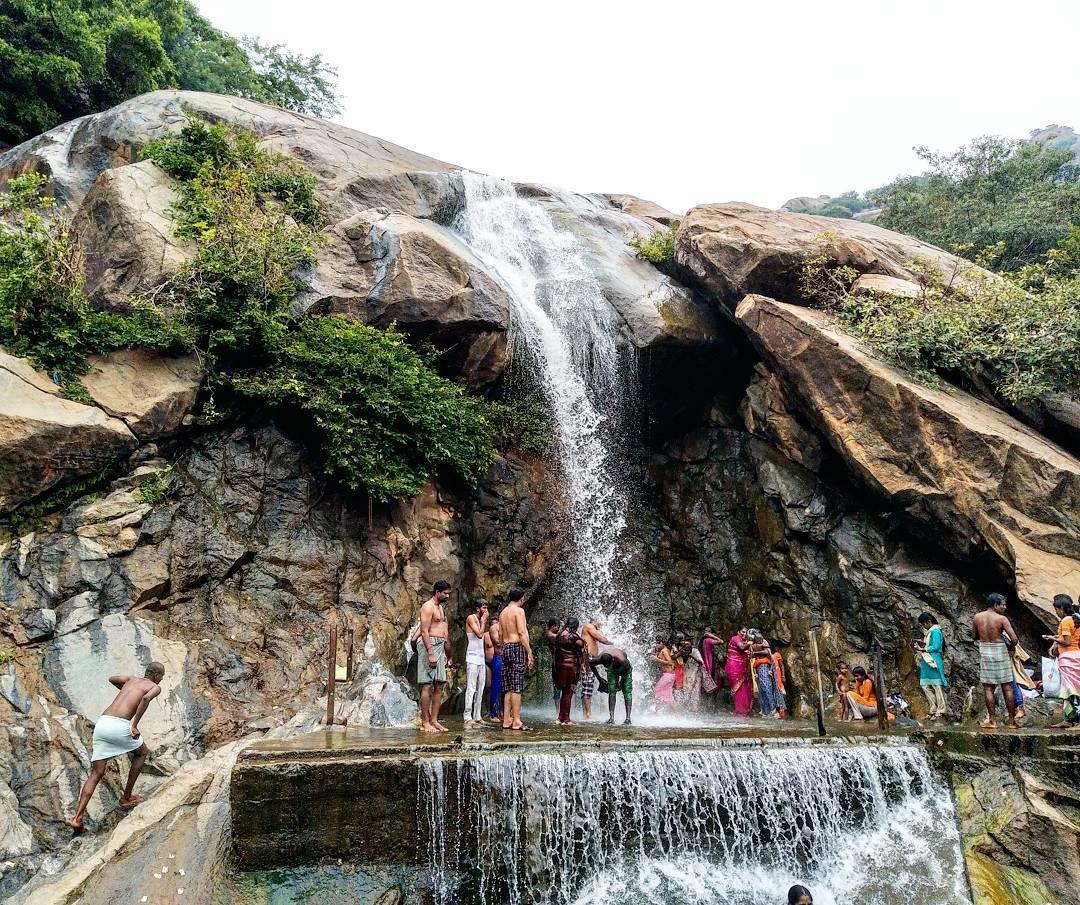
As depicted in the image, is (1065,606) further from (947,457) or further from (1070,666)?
(947,457)

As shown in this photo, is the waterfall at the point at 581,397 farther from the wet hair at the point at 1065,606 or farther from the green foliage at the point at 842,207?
the green foliage at the point at 842,207

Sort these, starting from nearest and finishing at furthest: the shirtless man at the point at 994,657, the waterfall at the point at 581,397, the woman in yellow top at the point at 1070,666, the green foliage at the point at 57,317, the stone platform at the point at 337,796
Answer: the stone platform at the point at 337,796
the woman in yellow top at the point at 1070,666
the shirtless man at the point at 994,657
the green foliage at the point at 57,317
the waterfall at the point at 581,397

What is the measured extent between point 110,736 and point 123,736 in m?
0.12

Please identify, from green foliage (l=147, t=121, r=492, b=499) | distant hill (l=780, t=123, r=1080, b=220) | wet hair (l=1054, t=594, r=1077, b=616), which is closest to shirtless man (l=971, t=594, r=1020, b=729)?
wet hair (l=1054, t=594, r=1077, b=616)

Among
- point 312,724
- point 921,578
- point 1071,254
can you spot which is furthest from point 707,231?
point 312,724

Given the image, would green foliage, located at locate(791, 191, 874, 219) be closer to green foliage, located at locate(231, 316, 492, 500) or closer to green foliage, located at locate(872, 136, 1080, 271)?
green foliage, located at locate(872, 136, 1080, 271)

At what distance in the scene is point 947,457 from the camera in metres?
11.8

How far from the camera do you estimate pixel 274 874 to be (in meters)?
6.47

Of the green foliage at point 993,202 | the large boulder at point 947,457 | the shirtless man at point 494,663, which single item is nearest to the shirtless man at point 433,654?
the shirtless man at point 494,663

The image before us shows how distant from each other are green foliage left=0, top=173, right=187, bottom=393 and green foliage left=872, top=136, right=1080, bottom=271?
23341 mm

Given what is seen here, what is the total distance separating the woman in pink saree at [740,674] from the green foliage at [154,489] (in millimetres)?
10103

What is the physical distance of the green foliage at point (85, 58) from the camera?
1712cm

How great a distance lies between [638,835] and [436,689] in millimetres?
2813

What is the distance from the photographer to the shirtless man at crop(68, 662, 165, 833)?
7.24 metres
